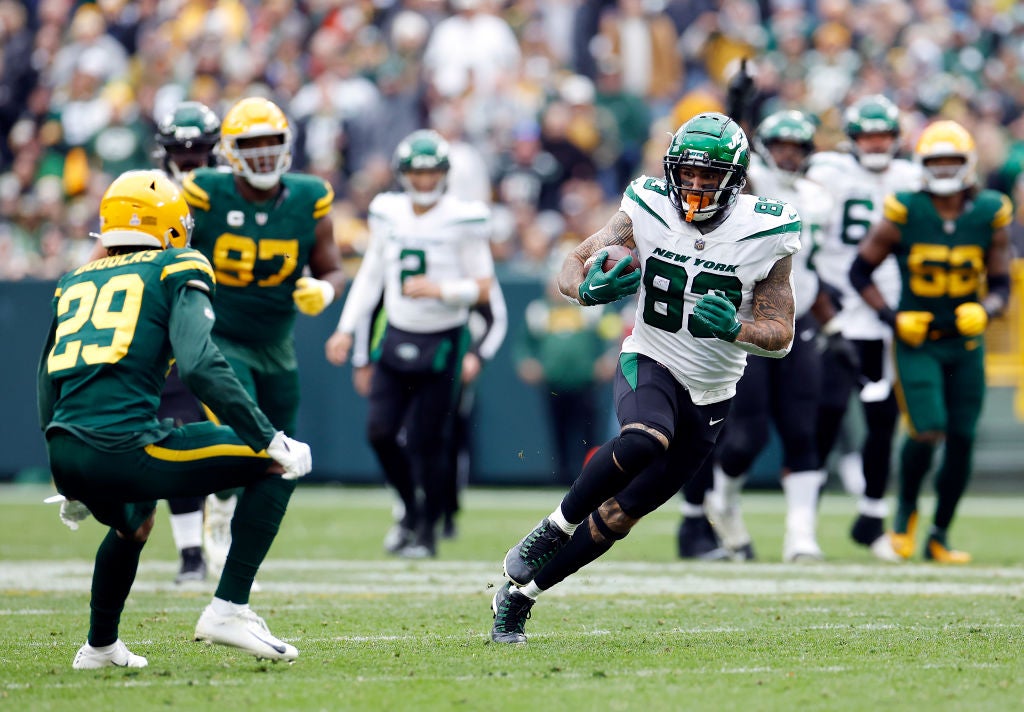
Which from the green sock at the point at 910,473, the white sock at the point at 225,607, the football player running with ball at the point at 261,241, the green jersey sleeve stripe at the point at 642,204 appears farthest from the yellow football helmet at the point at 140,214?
the green sock at the point at 910,473

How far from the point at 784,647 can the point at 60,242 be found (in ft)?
31.7

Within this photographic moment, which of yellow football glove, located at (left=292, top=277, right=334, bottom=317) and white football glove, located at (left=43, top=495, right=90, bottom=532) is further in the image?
yellow football glove, located at (left=292, top=277, right=334, bottom=317)

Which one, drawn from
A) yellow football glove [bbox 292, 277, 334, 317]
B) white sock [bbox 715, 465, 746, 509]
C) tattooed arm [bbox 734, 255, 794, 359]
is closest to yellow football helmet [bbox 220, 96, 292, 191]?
yellow football glove [bbox 292, 277, 334, 317]

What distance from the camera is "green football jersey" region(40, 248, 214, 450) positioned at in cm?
443

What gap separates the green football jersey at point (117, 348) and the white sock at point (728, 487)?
13.2 ft

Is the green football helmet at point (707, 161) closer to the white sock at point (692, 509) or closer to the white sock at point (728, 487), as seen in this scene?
the white sock at point (728, 487)

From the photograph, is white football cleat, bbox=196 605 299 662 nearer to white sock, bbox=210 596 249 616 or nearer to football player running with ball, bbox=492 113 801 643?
white sock, bbox=210 596 249 616

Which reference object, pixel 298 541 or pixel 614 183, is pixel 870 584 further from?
pixel 614 183

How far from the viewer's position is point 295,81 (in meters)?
14.4

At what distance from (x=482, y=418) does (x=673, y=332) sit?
24.2ft

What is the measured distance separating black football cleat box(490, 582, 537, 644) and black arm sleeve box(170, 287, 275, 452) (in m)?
1.11

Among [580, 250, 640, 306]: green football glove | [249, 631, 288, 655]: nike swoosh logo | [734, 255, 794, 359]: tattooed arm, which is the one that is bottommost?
[249, 631, 288, 655]: nike swoosh logo

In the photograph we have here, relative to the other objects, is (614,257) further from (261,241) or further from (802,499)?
(802,499)

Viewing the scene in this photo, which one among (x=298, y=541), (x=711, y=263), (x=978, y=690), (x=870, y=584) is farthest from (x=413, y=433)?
(x=978, y=690)
